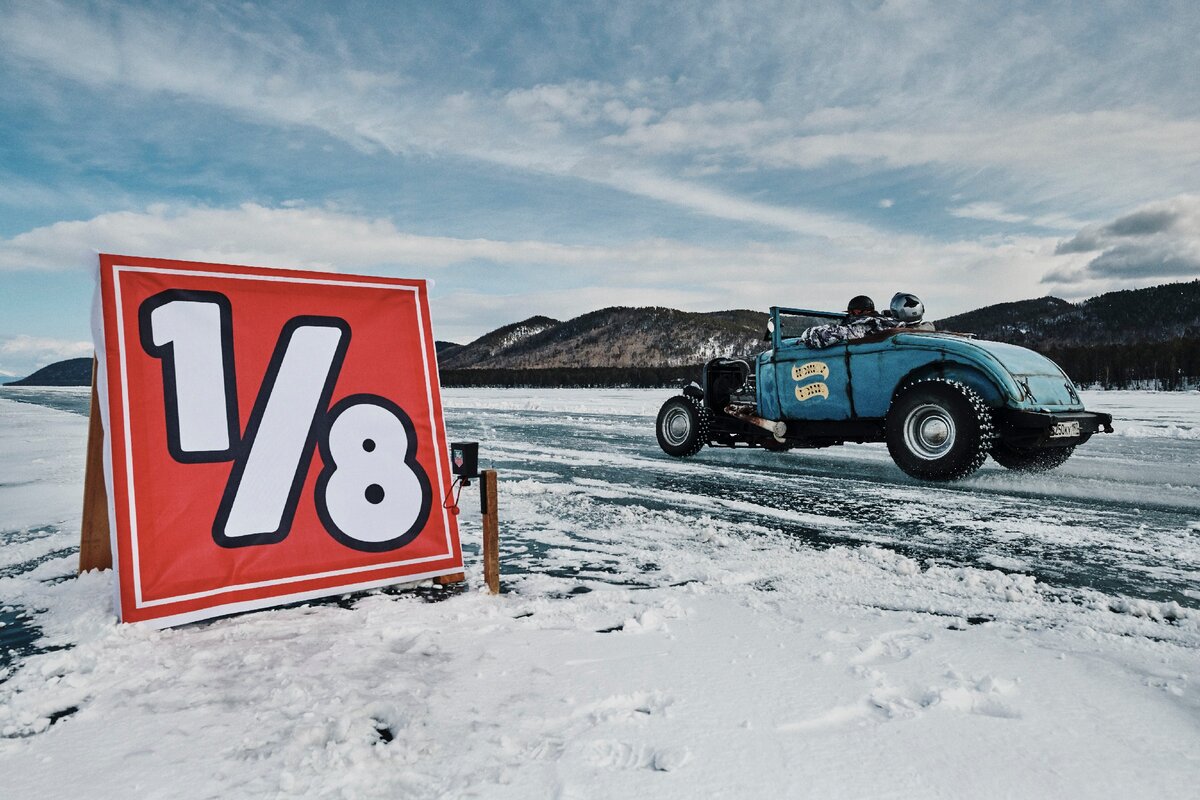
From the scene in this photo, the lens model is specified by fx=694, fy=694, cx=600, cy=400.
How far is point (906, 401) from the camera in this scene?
6.43 m

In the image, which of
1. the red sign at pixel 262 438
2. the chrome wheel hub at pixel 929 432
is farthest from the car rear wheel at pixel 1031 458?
the red sign at pixel 262 438

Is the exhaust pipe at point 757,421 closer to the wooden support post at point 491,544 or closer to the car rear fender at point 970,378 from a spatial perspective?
the car rear fender at point 970,378

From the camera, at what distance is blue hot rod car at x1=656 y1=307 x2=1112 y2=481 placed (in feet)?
19.9

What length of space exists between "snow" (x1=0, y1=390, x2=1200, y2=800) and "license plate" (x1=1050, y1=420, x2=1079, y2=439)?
1610 millimetres

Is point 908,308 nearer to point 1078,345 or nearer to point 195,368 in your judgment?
point 195,368

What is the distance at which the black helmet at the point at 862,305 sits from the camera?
7605 millimetres

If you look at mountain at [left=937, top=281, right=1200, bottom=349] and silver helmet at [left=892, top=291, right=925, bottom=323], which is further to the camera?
mountain at [left=937, top=281, right=1200, bottom=349]

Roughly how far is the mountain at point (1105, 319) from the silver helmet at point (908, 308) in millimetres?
150978

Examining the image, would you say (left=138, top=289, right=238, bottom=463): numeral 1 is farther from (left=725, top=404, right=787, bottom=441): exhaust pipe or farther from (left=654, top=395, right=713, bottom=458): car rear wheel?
(left=654, top=395, right=713, bottom=458): car rear wheel

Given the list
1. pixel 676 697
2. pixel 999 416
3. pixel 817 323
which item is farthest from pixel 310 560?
pixel 817 323

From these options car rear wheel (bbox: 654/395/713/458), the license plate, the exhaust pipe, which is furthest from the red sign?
car rear wheel (bbox: 654/395/713/458)

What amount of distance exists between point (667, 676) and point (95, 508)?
9.79ft

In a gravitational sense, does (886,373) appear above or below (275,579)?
above

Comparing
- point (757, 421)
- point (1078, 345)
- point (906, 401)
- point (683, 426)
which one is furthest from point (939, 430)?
point (1078, 345)
